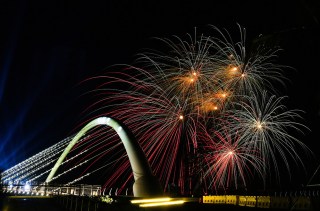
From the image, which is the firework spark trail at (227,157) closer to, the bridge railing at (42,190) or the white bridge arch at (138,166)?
the white bridge arch at (138,166)

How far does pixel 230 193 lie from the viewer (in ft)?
74.8

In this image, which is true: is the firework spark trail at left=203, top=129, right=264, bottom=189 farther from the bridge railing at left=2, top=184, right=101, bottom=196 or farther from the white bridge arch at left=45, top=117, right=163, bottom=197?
the bridge railing at left=2, top=184, right=101, bottom=196

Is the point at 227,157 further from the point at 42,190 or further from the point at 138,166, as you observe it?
the point at 42,190

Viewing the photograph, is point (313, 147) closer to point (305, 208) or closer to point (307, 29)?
point (305, 208)

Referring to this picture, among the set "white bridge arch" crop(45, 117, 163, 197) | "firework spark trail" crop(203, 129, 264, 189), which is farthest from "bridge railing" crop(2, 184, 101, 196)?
"firework spark trail" crop(203, 129, 264, 189)

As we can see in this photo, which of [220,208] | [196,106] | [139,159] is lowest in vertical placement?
[220,208]

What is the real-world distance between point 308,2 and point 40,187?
2254 cm

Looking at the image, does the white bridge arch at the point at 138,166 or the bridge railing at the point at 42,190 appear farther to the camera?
the bridge railing at the point at 42,190

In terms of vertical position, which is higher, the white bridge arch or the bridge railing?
the white bridge arch

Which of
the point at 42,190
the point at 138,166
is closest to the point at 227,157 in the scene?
the point at 138,166

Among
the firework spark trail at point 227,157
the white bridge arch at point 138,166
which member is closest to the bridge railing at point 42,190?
the white bridge arch at point 138,166

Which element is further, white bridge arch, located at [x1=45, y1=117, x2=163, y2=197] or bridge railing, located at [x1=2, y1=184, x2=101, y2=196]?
bridge railing, located at [x1=2, y1=184, x2=101, y2=196]

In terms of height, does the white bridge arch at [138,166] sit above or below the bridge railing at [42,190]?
above

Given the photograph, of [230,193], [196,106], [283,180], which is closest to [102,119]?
[196,106]
